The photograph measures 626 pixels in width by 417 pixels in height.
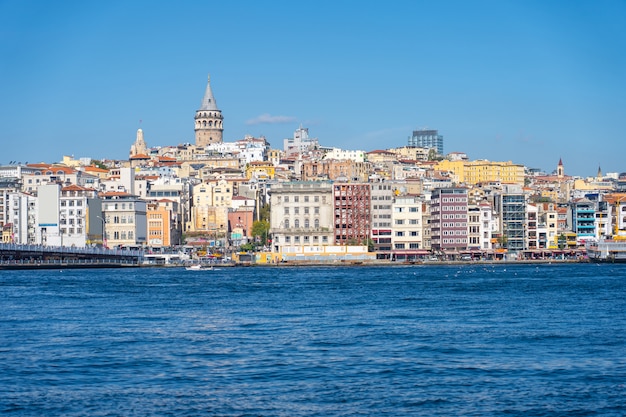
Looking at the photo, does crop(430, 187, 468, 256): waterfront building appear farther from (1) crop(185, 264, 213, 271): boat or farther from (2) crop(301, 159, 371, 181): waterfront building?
(2) crop(301, 159, 371, 181): waterfront building

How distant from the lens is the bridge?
8755 cm

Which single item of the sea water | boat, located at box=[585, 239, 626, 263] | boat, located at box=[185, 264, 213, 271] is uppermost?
boat, located at box=[585, 239, 626, 263]

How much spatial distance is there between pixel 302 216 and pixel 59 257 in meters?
21.6

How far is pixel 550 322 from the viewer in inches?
1316

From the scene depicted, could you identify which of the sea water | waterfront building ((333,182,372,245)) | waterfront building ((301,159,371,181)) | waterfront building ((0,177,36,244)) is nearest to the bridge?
waterfront building ((0,177,36,244))

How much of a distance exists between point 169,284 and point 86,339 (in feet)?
106

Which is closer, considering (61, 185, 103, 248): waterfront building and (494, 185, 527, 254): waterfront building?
(494, 185, 527, 254): waterfront building

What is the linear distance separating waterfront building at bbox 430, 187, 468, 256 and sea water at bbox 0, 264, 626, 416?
189ft

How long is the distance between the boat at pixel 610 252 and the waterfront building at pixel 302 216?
2214 centimetres

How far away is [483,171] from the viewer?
544ft

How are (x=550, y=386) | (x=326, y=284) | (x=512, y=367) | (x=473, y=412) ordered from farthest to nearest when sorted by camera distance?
(x=326, y=284)
(x=512, y=367)
(x=550, y=386)
(x=473, y=412)

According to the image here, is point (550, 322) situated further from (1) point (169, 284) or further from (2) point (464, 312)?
(1) point (169, 284)

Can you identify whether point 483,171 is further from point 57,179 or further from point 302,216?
point 302,216

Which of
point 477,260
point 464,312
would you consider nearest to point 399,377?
point 464,312
